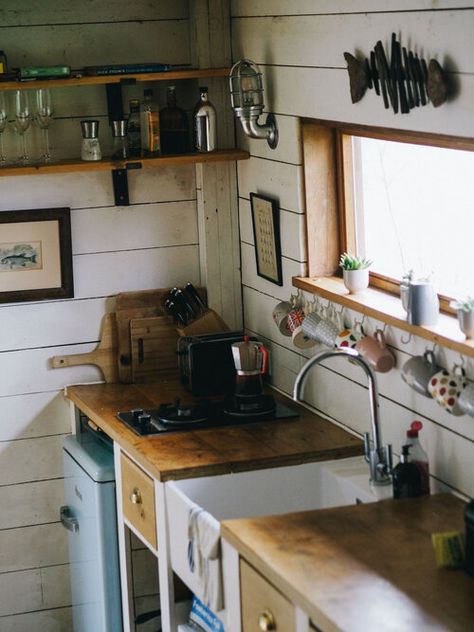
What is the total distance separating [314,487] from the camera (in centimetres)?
331

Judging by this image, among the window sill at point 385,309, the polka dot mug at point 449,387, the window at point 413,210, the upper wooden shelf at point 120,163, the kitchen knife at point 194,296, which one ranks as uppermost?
the upper wooden shelf at point 120,163

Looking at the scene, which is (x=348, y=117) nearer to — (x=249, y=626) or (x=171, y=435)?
(x=171, y=435)

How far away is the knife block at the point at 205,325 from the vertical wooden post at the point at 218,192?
8cm

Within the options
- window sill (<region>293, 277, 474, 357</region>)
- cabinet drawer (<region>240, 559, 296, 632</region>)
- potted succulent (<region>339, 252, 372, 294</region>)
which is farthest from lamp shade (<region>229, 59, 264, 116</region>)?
cabinet drawer (<region>240, 559, 296, 632</region>)

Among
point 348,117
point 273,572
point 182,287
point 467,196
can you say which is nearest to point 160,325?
point 182,287

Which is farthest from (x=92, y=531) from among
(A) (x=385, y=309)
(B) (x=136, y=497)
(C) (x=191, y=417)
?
(A) (x=385, y=309)

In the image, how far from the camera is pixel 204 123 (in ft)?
13.2

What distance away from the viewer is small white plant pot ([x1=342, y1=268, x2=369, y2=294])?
3.36 metres

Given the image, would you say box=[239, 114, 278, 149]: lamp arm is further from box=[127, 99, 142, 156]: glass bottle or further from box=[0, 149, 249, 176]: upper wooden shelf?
box=[127, 99, 142, 156]: glass bottle

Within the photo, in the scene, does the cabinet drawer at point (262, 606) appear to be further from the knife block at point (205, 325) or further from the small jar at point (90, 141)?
the small jar at point (90, 141)

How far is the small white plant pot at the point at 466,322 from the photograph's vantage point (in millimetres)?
2697

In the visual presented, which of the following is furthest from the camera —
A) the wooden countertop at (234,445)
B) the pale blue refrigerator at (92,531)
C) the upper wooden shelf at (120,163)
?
the upper wooden shelf at (120,163)

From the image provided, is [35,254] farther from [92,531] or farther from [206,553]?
[206,553]

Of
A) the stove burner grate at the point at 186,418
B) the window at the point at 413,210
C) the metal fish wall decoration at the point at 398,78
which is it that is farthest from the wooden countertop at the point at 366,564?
the metal fish wall decoration at the point at 398,78
